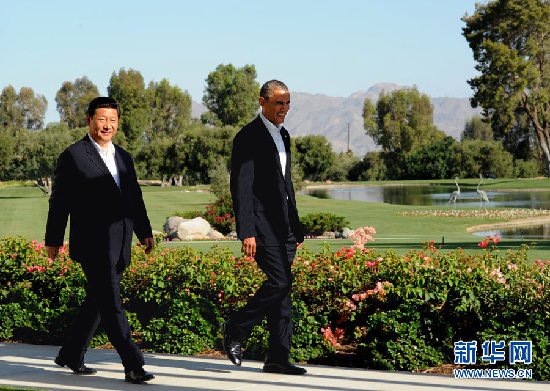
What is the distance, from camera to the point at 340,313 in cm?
638

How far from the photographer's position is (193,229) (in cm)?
2214

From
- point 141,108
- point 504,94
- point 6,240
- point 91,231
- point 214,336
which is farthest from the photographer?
point 141,108

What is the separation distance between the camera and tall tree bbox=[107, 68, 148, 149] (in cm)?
10175

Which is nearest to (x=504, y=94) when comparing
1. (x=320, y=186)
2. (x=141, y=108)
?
(x=320, y=186)

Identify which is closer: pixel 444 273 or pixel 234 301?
pixel 444 273

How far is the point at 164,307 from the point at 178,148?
7211cm

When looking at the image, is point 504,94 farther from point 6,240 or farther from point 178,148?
point 6,240

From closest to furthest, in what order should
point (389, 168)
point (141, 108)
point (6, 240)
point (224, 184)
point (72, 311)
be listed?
point (72, 311), point (6, 240), point (224, 184), point (389, 168), point (141, 108)

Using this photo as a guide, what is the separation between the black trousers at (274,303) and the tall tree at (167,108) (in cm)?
10626

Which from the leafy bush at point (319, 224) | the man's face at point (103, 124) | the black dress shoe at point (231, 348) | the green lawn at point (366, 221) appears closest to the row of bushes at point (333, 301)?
the black dress shoe at point (231, 348)

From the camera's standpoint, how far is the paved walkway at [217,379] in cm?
510

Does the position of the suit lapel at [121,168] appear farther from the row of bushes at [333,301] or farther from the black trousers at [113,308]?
the row of bushes at [333,301]

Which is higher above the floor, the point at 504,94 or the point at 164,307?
the point at 504,94

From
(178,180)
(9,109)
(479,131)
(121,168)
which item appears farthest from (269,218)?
(9,109)
